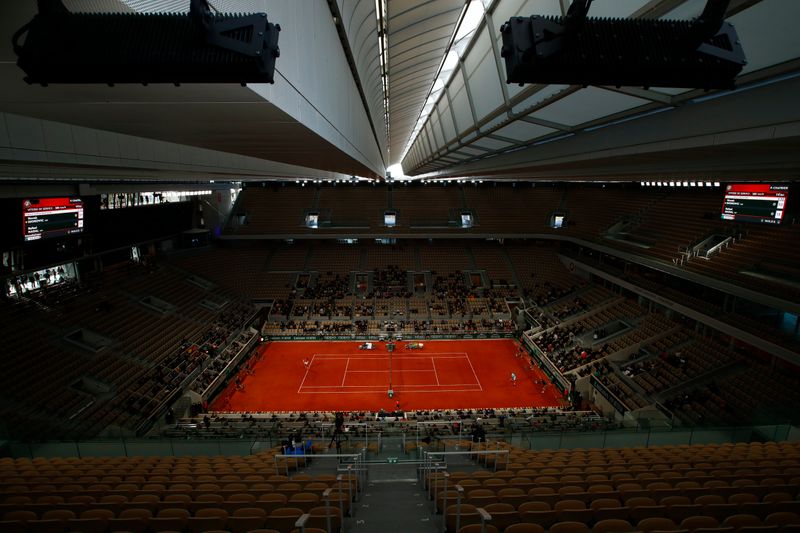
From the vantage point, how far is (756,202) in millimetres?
17953

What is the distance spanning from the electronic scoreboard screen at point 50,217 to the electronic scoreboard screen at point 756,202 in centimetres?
3098

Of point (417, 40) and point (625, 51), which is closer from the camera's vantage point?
point (625, 51)

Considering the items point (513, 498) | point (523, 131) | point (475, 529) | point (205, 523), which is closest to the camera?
point (475, 529)

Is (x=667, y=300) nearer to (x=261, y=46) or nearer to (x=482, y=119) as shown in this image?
(x=482, y=119)

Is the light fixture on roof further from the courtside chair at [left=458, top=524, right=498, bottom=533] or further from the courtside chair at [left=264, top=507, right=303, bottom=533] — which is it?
the courtside chair at [left=264, top=507, right=303, bottom=533]

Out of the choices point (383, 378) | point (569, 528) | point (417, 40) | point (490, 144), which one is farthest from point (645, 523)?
point (383, 378)

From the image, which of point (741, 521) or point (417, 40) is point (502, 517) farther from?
point (417, 40)

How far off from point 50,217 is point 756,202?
31.4m

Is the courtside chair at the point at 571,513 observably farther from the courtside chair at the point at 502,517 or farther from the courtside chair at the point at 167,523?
the courtside chair at the point at 167,523

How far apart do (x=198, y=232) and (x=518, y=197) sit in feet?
104

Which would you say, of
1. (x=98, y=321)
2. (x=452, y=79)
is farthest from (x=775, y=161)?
(x=98, y=321)

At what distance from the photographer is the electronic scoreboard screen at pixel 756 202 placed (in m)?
16.8

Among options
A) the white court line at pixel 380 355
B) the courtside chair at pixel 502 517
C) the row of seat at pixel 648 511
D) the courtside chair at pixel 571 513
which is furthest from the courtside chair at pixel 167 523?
the white court line at pixel 380 355

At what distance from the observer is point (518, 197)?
143ft
